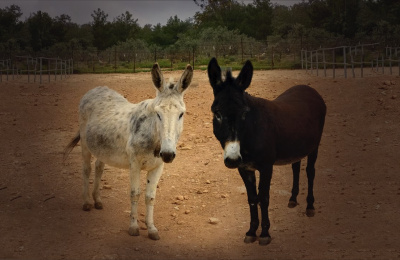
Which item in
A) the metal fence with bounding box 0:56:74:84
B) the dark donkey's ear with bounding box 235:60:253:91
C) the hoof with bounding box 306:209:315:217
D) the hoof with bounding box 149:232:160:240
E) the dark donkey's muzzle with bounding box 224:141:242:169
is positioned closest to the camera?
the dark donkey's muzzle with bounding box 224:141:242:169

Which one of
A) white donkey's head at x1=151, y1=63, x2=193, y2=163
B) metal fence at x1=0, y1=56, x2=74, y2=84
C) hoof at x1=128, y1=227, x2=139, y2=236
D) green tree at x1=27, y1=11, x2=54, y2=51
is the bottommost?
hoof at x1=128, y1=227, x2=139, y2=236

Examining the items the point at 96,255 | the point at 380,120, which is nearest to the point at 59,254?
the point at 96,255

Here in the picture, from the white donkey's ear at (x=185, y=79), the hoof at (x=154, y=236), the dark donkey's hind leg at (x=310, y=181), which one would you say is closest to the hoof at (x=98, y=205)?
the hoof at (x=154, y=236)

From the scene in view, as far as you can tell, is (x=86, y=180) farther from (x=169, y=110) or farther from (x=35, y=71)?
(x=35, y=71)

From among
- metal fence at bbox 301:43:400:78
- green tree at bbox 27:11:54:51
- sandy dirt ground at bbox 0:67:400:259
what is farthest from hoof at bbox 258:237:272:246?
green tree at bbox 27:11:54:51

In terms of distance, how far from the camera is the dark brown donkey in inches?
239

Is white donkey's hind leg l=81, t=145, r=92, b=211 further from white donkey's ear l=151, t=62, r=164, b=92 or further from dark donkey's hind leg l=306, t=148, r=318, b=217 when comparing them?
dark donkey's hind leg l=306, t=148, r=318, b=217

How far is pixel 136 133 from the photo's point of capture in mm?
6895

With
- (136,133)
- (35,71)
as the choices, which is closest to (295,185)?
(136,133)

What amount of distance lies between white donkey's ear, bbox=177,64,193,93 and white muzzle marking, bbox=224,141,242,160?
1.09 meters

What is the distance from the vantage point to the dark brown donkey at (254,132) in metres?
6.07

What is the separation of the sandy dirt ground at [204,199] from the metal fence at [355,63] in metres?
4.29

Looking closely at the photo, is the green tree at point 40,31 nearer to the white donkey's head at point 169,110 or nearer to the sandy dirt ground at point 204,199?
the sandy dirt ground at point 204,199

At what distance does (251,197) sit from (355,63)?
57.4 ft
